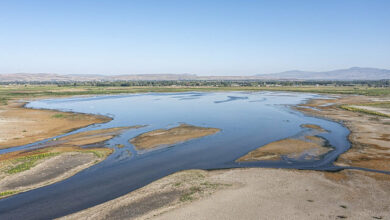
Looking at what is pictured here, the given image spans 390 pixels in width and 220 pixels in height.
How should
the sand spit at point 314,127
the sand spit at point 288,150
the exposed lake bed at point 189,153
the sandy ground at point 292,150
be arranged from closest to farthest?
the exposed lake bed at point 189,153
the sandy ground at point 292,150
the sand spit at point 288,150
the sand spit at point 314,127

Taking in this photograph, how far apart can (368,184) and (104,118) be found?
42799mm

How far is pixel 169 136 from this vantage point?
112ft

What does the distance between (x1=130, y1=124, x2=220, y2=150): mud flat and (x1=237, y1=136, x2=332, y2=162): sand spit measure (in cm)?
961

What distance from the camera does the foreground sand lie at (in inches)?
595

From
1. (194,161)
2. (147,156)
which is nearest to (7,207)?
(147,156)

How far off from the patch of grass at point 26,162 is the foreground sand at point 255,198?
9.71 metres

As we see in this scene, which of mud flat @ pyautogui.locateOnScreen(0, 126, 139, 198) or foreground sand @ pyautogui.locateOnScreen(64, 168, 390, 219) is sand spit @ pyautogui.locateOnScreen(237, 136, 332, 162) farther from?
mud flat @ pyautogui.locateOnScreen(0, 126, 139, 198)

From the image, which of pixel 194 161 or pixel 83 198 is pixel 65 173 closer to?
pixel 83 198

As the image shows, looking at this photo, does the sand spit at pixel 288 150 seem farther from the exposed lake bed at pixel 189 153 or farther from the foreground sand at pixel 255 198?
the foreground sand at pixel 255 198

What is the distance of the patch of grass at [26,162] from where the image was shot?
21253mm

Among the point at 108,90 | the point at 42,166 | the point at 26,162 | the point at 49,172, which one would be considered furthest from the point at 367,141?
the point at 108,90

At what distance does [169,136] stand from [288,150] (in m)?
15.2

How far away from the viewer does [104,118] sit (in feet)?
160

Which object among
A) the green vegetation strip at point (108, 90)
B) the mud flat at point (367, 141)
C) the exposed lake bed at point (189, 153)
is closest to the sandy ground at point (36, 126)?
the exposed lake bed at point (189, 153)
